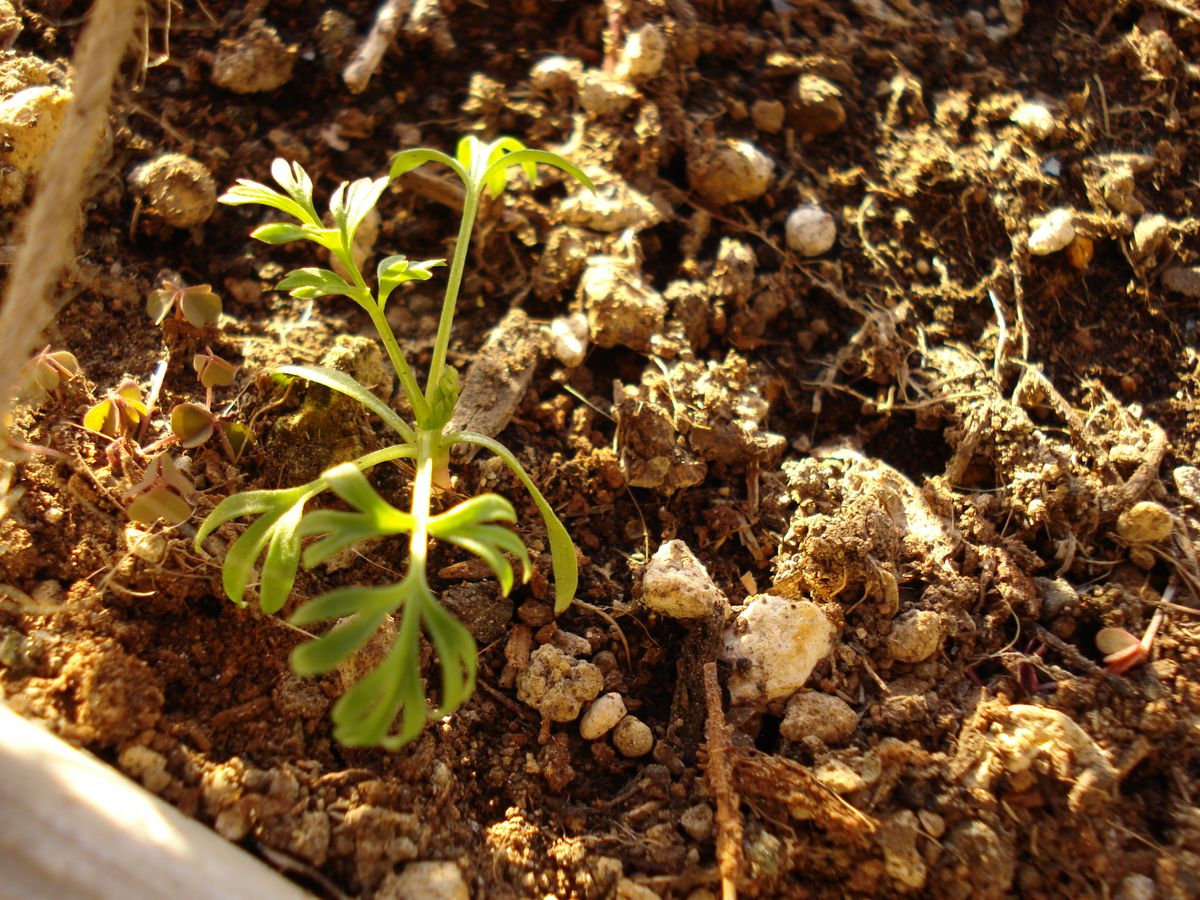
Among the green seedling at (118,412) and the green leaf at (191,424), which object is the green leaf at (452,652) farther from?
the green seedling at (118,412)

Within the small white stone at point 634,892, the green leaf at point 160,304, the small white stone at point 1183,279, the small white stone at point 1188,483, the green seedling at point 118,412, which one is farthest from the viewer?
the small white stone at point 1183,279

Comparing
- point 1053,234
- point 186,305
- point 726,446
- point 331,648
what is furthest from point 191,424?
point 1053,234

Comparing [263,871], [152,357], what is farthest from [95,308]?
[263,871]

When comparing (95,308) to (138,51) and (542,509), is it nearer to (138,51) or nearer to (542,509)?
(138,51)

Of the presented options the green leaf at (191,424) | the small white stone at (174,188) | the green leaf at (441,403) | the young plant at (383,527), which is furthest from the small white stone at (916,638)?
the small white stone at (174,188)

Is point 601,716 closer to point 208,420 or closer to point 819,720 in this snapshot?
point 819,720

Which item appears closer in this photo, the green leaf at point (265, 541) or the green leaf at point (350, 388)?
the green leaf at point (265, 541)
